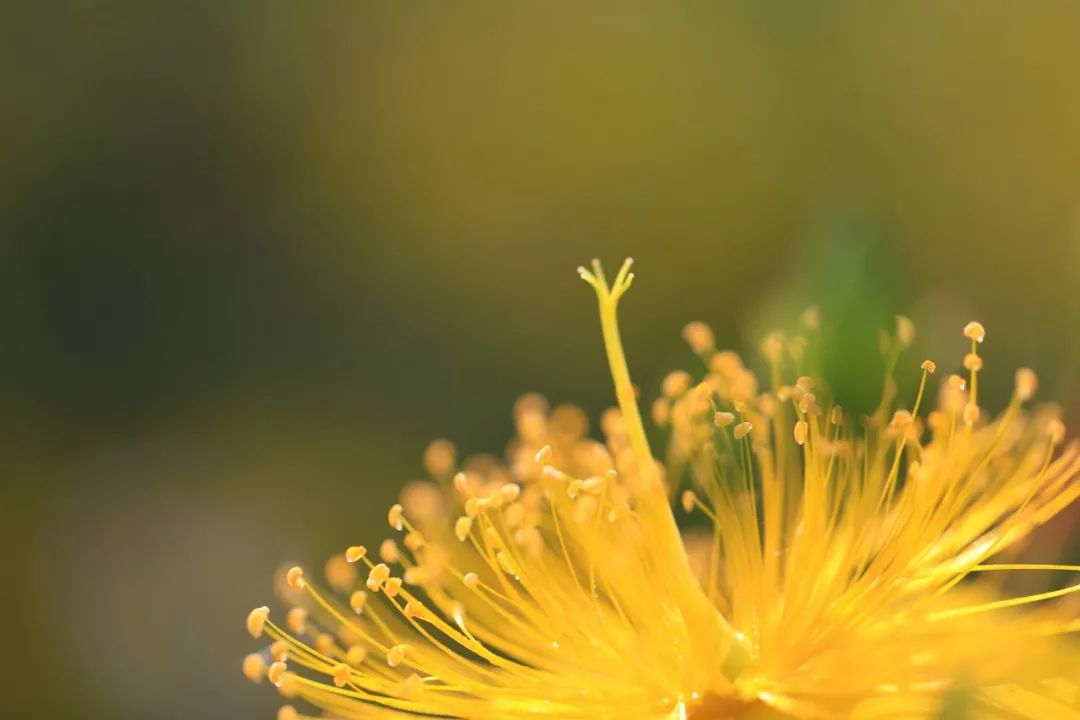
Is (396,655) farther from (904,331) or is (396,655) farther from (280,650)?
(904,331)

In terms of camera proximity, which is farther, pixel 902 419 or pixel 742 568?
pixel 742 568

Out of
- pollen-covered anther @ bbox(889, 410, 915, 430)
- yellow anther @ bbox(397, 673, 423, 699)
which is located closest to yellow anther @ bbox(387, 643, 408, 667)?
yellow anther @ bbox(397, 673, 423, 699)

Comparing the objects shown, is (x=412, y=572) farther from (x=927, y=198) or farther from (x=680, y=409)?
(x=927, y=198)

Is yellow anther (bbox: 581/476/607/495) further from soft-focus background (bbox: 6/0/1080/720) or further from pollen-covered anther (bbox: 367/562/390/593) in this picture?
soft-focus background (bbox: 6/0/1080/720)

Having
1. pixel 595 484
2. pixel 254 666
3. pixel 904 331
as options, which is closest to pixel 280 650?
pixel 254 666

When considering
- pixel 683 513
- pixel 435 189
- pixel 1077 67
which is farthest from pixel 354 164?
pixel 683 513

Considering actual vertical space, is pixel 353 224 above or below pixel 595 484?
above

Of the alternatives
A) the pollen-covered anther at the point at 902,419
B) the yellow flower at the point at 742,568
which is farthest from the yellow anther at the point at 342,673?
the pollen-covered anther at the point at 902,419

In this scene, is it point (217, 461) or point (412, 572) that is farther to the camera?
point (217, 461)
